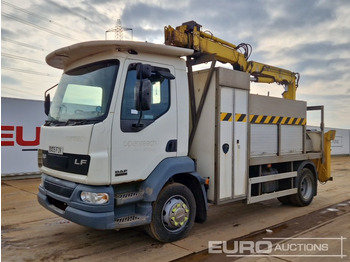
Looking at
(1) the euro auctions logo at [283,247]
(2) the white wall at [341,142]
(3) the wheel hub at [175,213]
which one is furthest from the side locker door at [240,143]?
(2) the white wall at [341,142]

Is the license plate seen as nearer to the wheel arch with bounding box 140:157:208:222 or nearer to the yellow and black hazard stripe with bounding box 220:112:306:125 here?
the wheel arch with bounding box 140:157:208:222

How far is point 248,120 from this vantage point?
206 inches

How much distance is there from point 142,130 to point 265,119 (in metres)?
2.70

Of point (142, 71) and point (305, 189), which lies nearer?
point (142, 71)

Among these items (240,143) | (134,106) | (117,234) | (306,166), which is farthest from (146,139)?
(306,166)

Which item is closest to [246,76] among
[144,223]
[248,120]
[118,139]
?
[248,120]

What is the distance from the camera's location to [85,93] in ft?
13.4

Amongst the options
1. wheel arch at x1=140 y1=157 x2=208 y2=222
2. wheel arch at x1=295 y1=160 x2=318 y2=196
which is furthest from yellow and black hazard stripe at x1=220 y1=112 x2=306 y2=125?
wheel arch at x1=140 y1=157 x2=208 y2=222

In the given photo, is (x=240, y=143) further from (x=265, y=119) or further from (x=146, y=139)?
(x=146, y=139)

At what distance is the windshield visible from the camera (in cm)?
379

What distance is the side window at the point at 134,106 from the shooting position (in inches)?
151

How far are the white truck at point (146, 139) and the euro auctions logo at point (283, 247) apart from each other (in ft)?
2.06

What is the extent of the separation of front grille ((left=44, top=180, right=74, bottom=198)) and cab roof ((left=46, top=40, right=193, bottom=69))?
1.84m

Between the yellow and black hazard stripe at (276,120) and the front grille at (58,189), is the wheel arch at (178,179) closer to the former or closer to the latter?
the front grille at (58,189)
